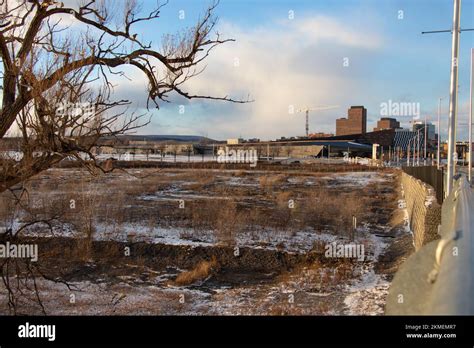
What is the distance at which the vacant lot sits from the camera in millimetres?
10586

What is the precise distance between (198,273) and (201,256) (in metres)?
1.91

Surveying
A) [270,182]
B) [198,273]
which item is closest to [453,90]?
[198,273]

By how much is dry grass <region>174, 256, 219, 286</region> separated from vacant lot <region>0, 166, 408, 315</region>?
40mm

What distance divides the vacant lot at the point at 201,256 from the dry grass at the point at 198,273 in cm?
4

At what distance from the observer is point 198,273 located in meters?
13.4

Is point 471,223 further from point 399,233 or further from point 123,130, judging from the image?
point 399,233

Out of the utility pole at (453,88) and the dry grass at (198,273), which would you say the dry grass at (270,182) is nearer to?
the dry grass at (198,273)

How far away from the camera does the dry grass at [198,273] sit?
42.3 feet

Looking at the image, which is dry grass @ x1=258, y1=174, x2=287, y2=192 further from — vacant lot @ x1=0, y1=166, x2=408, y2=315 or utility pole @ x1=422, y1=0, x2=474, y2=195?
utility pole @ x1=422, y1=0, x2=474, y2=195

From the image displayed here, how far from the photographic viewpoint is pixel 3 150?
7.16m

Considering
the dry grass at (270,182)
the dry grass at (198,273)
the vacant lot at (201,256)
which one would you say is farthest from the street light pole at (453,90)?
the dry grass at (270,182)

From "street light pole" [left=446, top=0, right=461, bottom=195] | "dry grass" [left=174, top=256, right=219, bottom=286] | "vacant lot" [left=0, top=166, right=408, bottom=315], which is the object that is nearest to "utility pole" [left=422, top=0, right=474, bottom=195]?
"street light pole" [left=446, top=0, right=461, bottom=195]
